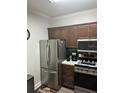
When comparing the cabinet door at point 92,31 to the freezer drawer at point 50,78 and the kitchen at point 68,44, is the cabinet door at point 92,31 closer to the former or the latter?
the kitchen at point 68,44

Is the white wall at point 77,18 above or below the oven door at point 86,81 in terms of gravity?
above

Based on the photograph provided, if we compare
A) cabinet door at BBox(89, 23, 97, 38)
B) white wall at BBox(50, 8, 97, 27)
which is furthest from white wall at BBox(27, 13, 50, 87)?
cabinet door at BBox(89, 23, 97, 38)

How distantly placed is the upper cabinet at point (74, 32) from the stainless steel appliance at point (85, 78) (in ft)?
2.70

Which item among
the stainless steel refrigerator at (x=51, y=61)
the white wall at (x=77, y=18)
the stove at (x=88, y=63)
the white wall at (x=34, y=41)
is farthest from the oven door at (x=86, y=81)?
the white wall at (x=77, y=18)

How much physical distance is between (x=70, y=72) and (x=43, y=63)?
0.99 meters

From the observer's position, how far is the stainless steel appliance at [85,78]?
248 cm

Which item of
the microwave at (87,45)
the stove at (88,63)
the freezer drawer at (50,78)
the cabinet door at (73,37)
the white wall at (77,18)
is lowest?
the freezer drawer at (50,78)

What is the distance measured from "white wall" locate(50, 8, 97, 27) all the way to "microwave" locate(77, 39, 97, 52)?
810mm

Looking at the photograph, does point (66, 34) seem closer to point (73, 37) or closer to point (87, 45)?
point (73, 37)

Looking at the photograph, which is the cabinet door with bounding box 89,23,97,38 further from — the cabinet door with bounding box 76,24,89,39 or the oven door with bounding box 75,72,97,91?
the oven door with bounding box 75,72,97,91

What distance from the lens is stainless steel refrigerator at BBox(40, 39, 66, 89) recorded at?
9.83 feet

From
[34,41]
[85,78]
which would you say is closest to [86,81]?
[85,78]
